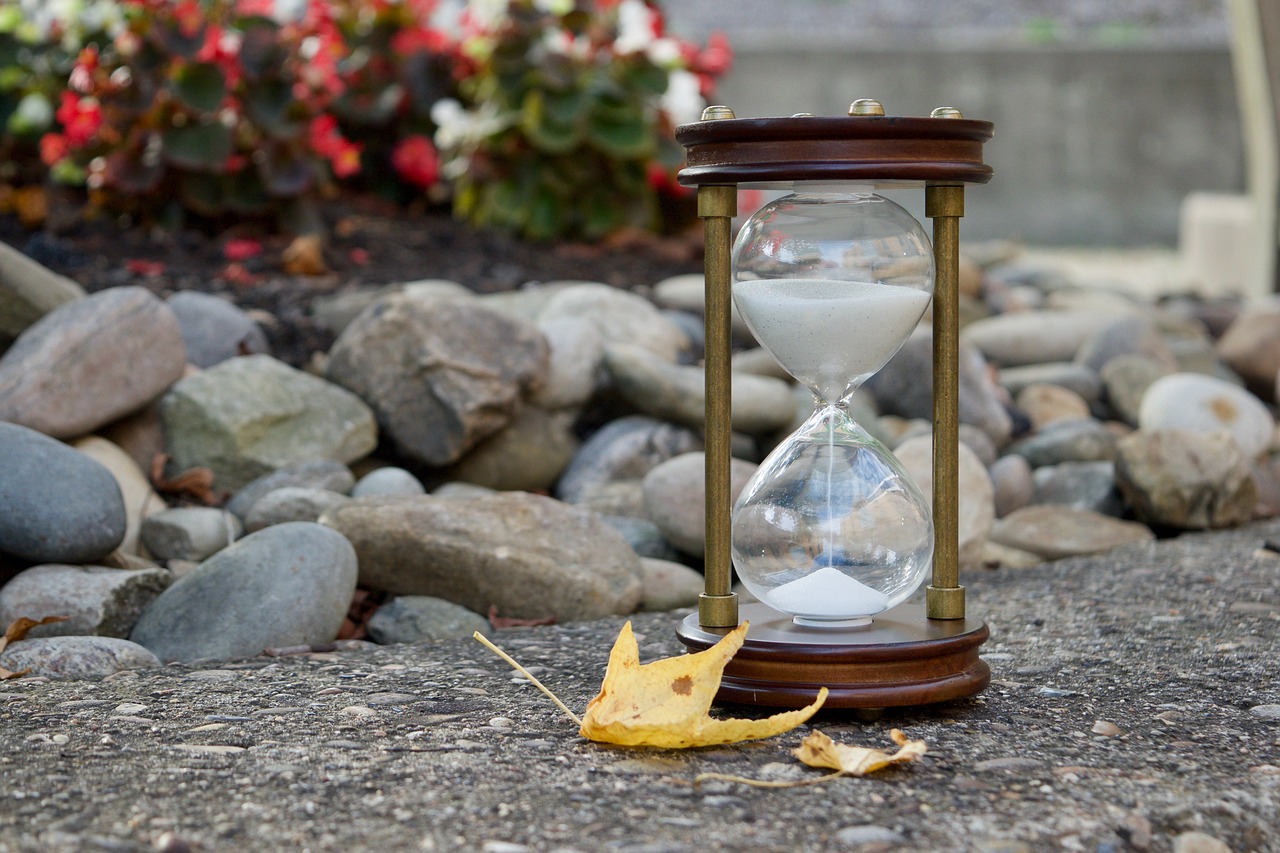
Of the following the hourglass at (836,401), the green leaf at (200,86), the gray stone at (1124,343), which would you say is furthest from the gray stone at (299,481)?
the gray stone at (1124,343)

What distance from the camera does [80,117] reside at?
15.7ft

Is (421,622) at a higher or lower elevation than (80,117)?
lower

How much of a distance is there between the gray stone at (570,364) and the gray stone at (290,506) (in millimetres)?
837

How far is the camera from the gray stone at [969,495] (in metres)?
3.36

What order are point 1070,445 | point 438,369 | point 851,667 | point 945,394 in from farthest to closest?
point 1070,445, point 438,369, point 945,394, point 851,667

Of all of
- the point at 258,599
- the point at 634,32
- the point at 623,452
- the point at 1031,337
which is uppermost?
the point at 634,32

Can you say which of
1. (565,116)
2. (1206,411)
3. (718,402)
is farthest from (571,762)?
(565,116)

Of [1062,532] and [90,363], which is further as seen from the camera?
[1062,532]

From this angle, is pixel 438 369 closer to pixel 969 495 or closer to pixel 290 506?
pixel 290 506

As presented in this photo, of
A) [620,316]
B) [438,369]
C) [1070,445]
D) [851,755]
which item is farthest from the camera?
[620,316]

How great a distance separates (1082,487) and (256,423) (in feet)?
7.29

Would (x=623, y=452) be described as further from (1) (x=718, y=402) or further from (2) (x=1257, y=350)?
(2) (x=1257, y=350)

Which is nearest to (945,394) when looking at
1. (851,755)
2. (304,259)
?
(851,755)

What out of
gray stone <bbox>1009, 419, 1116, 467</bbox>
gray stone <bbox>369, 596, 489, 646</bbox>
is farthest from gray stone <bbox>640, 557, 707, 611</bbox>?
gray stone <bbox>1009, 419, 1116, 467</bbox>
